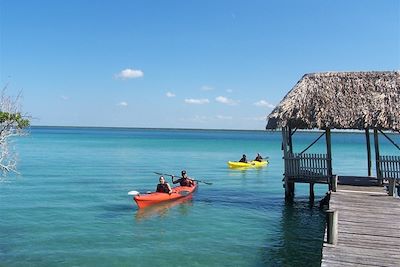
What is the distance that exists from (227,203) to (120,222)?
548cm

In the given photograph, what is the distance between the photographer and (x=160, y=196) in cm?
1695

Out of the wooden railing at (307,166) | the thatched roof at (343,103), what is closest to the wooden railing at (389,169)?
the thatched roof at (343,103)

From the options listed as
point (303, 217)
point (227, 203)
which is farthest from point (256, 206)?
point (303, 217)

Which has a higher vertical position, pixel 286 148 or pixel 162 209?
pixel 286 148

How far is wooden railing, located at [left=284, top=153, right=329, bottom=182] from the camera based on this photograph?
16.1 m

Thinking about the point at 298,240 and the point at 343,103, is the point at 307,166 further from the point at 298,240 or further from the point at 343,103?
the point at 298,240

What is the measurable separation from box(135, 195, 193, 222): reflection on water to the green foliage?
6.41 m

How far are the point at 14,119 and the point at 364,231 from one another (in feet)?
26.7

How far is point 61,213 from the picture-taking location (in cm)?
1581

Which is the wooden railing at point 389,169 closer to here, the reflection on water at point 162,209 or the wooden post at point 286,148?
the wooden post at point 286,148

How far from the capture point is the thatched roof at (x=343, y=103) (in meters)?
15.0

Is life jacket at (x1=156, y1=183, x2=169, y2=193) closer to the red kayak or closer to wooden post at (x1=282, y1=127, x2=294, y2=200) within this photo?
the red kayak

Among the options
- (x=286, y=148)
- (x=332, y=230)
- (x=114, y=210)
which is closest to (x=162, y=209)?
(x=114, y=210)

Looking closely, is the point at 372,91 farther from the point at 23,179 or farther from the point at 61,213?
the point at 23,179
